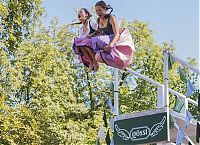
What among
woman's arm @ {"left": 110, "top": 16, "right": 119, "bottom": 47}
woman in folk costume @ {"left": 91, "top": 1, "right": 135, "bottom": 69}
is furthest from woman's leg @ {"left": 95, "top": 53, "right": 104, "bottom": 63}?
woman's arm @ {"left": 110, "top": 16, "right": 119, "bottom": 47}

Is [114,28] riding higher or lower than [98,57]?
higher

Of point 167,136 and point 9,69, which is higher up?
point 9,69

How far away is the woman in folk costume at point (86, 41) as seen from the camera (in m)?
4.45

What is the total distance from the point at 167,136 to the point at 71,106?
605 centimetres

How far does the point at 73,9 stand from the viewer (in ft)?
41.5

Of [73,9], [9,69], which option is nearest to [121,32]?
[9,69]

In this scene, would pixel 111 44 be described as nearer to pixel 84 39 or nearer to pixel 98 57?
pixel 98 57

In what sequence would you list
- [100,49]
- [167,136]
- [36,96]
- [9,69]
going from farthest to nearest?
[36,96] < [9,69] < [167,136] < [100,49]

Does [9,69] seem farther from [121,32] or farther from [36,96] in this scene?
[121,32]

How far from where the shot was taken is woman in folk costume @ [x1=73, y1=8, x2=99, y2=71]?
4.45 m

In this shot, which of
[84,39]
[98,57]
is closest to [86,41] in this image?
[84,39]

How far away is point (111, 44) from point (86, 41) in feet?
0.96

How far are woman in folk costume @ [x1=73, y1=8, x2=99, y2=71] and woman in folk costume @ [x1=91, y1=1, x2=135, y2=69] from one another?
0.30ft

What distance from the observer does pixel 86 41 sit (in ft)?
14.6
